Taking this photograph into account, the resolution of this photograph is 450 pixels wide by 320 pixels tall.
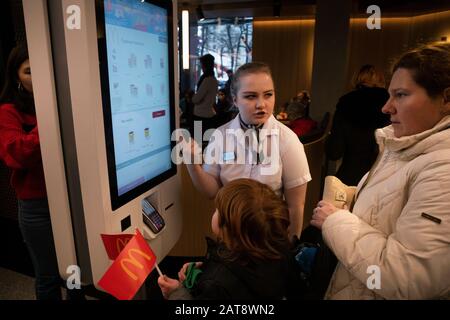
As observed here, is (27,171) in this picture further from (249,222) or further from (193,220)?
(193,220)

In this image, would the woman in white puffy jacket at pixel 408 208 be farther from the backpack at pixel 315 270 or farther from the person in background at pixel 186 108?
the person in background at pixel 186 108

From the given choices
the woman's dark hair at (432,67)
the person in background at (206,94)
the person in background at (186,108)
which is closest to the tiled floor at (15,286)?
the woman's dark hair at (432,67)

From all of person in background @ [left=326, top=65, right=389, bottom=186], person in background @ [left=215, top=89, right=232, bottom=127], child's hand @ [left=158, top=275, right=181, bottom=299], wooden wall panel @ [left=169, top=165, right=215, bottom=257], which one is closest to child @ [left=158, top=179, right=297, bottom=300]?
child's hand @ [left=158, top=275, right=181, bottom=299]

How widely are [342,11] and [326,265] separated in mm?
5100

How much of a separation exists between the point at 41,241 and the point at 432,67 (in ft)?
5.68

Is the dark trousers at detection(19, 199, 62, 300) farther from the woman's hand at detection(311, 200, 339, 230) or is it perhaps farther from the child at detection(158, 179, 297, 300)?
the woman's hand at detection(311, 200, 339, 230)

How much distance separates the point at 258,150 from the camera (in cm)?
151

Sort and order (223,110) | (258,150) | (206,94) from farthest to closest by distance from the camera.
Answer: (223,110), (206,94), (258,150)

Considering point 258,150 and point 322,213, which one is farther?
point 258,150

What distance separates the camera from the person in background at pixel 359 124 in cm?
278

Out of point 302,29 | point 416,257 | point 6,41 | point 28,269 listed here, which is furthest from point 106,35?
point 302,29

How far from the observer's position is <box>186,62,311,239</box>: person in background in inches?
57.7

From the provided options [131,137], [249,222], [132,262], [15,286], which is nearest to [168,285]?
[132,262]

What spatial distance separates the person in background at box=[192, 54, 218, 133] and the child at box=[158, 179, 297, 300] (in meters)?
4.19
